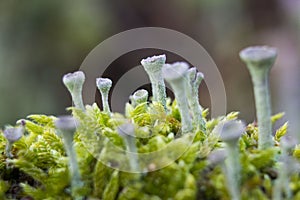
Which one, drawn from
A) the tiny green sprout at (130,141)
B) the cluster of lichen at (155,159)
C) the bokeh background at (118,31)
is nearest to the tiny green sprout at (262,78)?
the cluster of lichen at (155,159)

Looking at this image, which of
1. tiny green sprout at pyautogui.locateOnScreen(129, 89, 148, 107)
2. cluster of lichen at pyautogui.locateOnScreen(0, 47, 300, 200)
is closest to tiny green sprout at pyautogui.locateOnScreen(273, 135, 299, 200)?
cluster of lichen at pyautogui.locateOnScreen(0, 47, 300, 200)

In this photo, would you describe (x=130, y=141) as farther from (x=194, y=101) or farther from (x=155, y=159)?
(x=194, y=101)

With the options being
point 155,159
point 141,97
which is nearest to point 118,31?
point 141,97

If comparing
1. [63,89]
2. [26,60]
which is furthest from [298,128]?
[26,60]

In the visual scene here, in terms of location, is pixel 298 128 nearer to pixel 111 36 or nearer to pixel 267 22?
pixel 267 22

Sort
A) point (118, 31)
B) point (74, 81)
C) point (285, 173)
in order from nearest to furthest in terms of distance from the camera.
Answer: point (285, 173)
point (74, 81)
point (118, 31)

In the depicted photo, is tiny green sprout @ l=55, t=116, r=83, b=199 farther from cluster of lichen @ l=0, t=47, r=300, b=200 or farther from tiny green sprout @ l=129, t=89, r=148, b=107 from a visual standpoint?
tiny green sprout @ l=129, t=89, r=148, b=107
